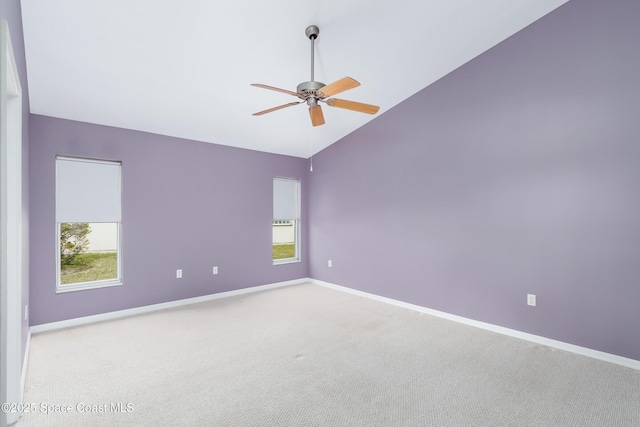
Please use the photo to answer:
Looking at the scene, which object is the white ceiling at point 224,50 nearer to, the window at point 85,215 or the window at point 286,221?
the window at point 85,215

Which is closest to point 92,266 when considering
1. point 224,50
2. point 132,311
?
point 132,311

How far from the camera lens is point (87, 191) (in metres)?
3.74

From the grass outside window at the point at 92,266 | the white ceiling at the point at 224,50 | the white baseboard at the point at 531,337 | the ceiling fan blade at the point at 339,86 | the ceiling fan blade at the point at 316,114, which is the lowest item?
the white baseboard at the point at 531,337

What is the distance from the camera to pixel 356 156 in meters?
5.04

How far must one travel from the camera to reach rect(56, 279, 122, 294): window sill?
3588 millimetres

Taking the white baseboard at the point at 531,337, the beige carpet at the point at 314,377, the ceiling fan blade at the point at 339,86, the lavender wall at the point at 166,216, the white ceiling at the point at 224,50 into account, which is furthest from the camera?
the lavender wall at the point at 166,216

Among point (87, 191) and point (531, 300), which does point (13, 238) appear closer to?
point (87, 191)

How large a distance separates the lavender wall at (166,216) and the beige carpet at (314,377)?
49 centimetres

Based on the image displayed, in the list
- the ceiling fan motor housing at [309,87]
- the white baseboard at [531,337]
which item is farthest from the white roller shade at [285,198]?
the ceiling fan motor housing at [309,87]

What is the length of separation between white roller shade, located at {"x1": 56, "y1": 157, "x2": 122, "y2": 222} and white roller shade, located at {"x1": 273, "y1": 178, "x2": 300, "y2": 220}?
7.98 ft

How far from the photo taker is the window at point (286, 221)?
561cm

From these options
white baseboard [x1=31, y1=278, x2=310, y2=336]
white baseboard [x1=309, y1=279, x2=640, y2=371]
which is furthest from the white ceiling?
white baseboard [x1=309, y1=279, x2=640, y2=371]

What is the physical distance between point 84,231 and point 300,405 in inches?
155

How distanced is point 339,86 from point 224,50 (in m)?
1.32
